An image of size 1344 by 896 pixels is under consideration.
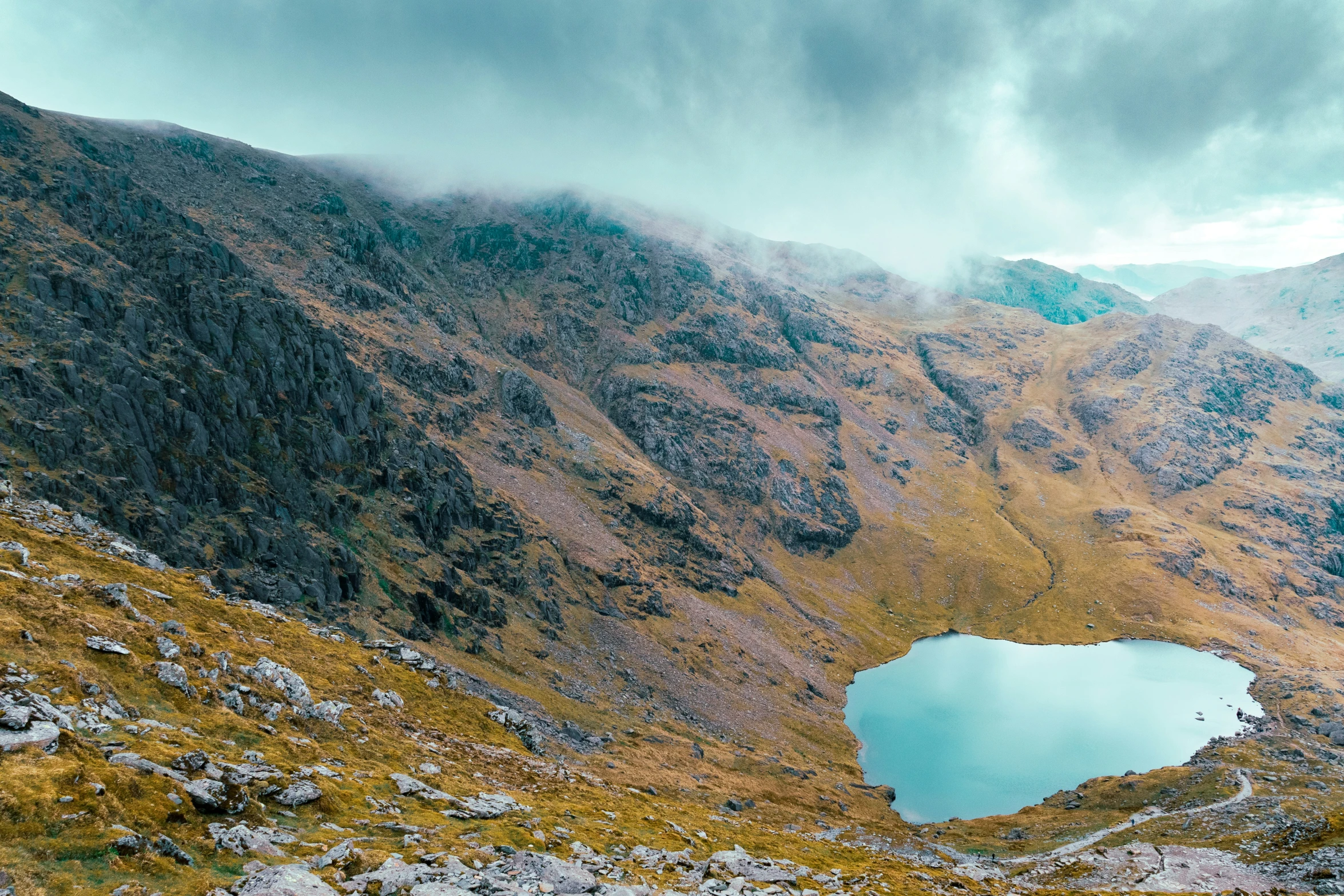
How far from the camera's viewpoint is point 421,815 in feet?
131

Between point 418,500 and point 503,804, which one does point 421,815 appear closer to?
point 503,804

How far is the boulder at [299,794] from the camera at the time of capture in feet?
112

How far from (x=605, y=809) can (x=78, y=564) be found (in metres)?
48.0

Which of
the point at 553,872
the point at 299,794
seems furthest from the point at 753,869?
the point at 299,794

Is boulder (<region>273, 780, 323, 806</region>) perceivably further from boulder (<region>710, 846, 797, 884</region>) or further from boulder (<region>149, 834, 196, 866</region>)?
boulder (<region>710, 846, 797, 884</region>)

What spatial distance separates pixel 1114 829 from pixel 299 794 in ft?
419

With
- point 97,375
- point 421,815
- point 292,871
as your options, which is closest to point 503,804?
point 421,815

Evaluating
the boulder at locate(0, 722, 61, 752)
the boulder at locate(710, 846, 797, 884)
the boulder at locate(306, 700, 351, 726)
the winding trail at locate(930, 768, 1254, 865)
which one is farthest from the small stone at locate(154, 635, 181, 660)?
the winding trail at locate(930, 768, 1254, 865)

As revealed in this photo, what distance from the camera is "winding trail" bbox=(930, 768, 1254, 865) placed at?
98.0m

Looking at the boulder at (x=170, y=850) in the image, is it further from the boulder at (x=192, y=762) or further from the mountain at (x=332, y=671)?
the boulder at (x=192, y=762)

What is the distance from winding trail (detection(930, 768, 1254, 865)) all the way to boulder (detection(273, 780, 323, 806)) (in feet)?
320

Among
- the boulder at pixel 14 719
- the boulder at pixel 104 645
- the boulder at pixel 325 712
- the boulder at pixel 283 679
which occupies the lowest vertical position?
the boulder at pixel 325 712

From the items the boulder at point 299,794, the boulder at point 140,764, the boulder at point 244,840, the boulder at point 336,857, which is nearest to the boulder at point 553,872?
the boulder at point 336,857

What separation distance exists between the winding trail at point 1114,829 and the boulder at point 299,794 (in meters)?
97.4
